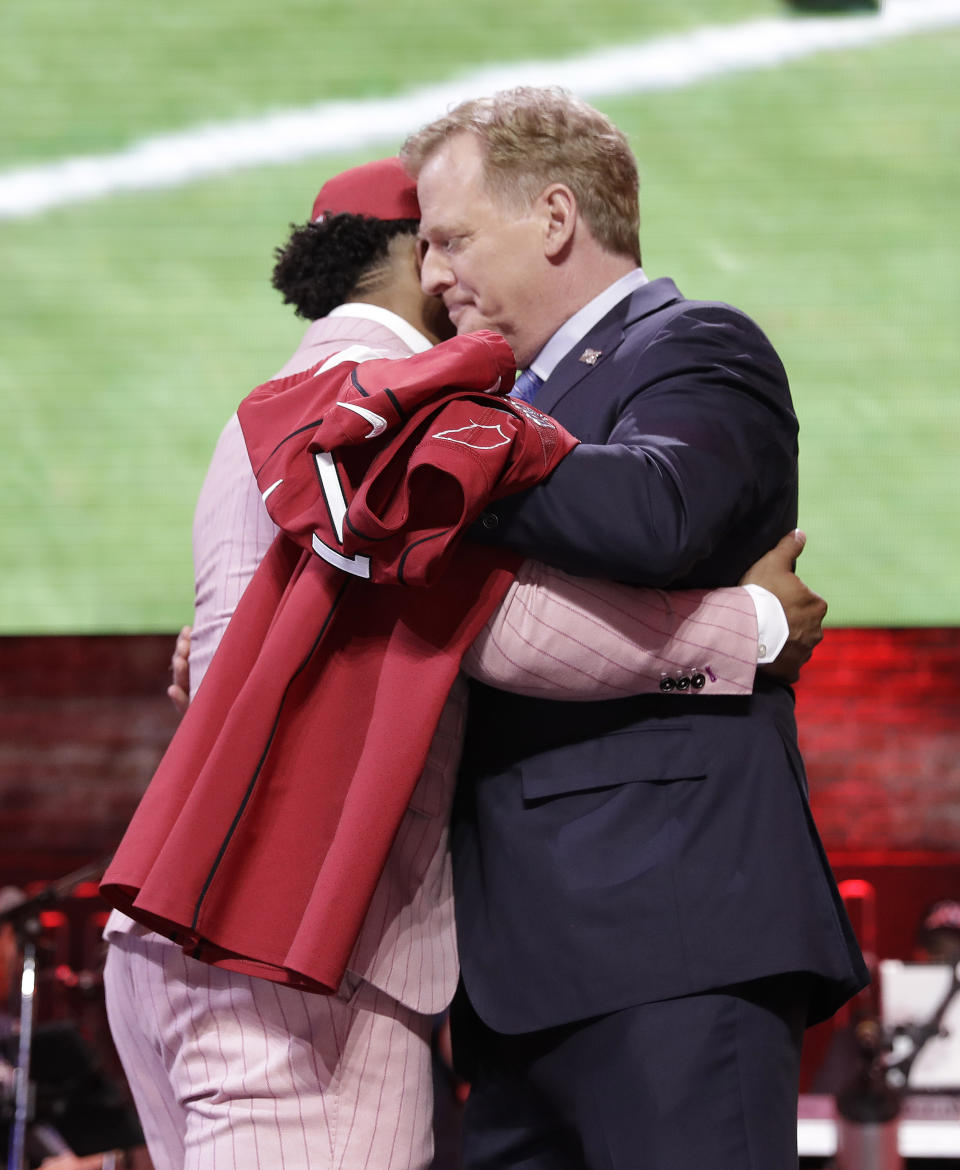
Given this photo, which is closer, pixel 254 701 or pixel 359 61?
pixel 254 701

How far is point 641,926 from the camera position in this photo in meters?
1.31

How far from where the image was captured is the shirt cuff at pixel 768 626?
1.38 m

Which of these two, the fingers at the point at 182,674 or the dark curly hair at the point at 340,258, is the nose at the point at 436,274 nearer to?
the dark curly hair at the point at 340,258

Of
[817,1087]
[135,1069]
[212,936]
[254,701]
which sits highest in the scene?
[254,701]

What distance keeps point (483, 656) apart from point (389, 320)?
1.65 feet

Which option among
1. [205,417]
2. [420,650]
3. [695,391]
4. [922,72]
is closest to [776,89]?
[922,72]

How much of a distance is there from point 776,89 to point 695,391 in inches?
113

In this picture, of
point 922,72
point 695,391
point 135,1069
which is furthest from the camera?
point 922,72

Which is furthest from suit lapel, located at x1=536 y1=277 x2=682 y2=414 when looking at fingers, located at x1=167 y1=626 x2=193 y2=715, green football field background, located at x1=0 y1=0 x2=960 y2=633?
green football field background, located at x1=0 y1=0 x2=960 y2=633

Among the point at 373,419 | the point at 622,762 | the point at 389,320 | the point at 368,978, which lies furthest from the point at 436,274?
the point at 368,978

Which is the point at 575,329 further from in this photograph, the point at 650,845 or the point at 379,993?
the point at 379,993

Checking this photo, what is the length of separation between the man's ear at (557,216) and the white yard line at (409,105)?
245cm

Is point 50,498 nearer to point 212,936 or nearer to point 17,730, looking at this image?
point 17,730

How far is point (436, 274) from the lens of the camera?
5.27 feet
